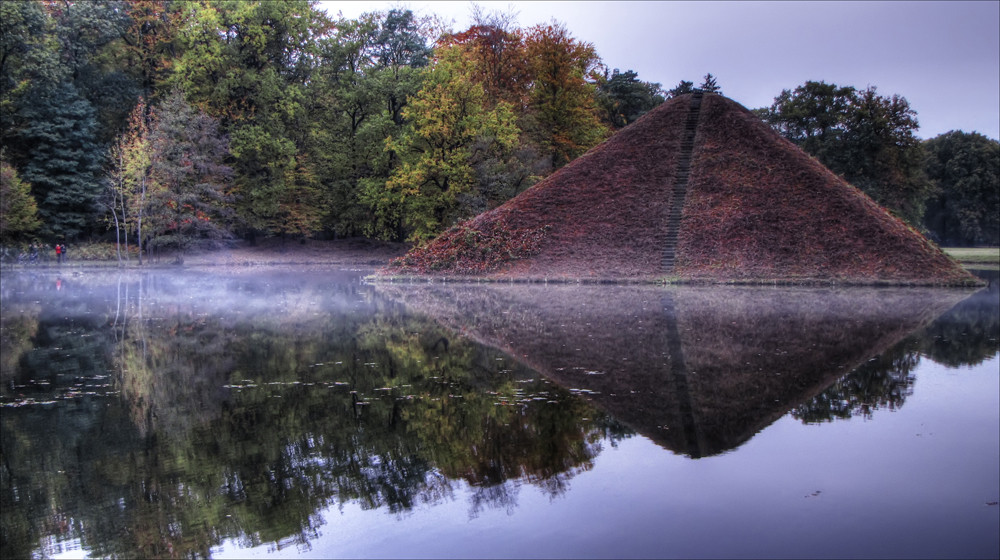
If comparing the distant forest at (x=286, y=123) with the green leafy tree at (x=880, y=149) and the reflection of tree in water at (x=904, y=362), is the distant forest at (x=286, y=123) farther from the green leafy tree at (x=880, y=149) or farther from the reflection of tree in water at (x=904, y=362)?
the reflection of tree in water at (x=904, y=362)

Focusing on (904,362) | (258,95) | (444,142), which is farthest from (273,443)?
(258,95)

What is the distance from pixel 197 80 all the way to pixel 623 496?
42.9 m

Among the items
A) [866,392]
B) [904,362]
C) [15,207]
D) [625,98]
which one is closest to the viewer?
[866,392]

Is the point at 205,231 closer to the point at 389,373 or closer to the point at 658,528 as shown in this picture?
the point at 389,373

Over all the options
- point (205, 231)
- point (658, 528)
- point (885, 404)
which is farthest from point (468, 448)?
point (205, 231)

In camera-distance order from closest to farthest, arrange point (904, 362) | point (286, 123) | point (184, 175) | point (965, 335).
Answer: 1. point (904, 362)
2. point (965, 335)
3. point (184, 175)
4. point (286, 123)

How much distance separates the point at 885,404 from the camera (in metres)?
8.47

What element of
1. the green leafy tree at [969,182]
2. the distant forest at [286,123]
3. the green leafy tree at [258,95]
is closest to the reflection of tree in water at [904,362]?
the distant forest at [286,123]

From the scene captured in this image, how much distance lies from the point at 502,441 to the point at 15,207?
130 ft

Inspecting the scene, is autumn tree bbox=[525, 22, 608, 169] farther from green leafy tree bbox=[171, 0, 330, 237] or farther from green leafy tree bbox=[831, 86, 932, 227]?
green leafy tree bbox=[831, 86, 932, 227]

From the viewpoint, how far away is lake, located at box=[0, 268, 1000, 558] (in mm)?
5004

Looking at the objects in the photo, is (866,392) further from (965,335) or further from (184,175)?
(184,175)

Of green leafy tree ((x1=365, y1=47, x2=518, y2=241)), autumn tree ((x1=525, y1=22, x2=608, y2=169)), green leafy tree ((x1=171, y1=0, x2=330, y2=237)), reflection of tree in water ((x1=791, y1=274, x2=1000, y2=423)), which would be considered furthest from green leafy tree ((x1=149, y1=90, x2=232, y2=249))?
reflection of tree in water ((x1=791, y1=274, x2=1000, y2=423))

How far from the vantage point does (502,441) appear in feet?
22.7
